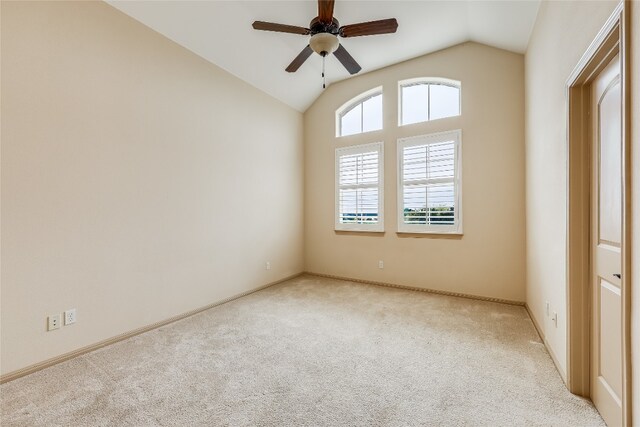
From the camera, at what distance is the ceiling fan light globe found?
2383 mm

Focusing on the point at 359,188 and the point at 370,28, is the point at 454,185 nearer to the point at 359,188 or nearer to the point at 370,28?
the point at 359,188

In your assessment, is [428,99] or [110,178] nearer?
[110,178]

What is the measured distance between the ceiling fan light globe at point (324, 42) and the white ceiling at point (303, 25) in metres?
0.95

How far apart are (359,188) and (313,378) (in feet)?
10.6

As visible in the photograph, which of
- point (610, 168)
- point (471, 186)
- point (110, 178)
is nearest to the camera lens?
point (610, 168)

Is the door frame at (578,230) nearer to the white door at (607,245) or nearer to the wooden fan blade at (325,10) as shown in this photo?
the white door at (607,245)

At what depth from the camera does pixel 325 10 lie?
2.22m

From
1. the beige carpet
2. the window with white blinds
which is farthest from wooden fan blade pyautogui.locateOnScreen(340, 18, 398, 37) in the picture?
the beige carpet

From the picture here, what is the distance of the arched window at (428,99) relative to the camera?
13.1 ft

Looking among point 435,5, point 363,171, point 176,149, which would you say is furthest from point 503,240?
point 176,149

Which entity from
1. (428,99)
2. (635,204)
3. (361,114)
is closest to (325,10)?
(635,204)

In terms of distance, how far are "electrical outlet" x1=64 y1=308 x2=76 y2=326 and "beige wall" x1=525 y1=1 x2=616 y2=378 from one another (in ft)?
12.4

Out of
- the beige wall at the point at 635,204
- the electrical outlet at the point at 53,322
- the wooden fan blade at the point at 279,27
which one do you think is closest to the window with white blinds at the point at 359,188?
the wooden fan blade at the point at 279,27

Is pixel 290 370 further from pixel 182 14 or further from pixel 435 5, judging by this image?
pixel 435 5
